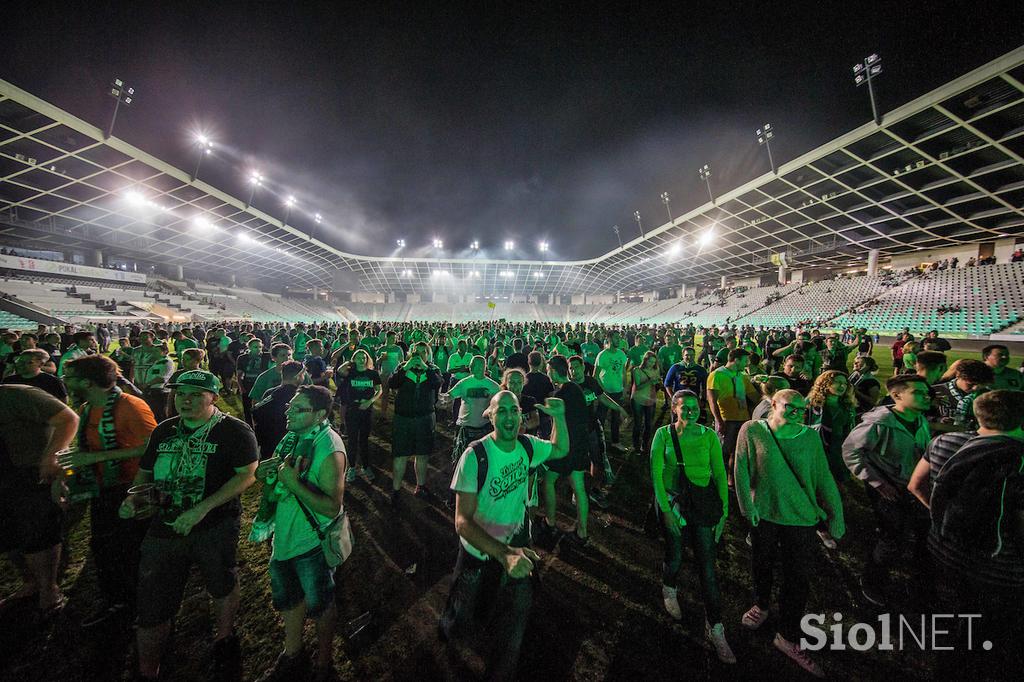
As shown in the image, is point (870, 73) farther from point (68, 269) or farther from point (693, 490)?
point (68, 269)

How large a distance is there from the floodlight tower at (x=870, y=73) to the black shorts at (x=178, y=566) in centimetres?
3406

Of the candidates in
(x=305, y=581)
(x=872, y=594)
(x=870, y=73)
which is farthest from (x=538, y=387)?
(x=870, y=73)

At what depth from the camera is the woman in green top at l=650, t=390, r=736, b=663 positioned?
2.75m

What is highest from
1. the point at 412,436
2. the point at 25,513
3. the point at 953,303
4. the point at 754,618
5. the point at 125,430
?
the point at 953,303

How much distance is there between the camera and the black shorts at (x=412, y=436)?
470 cm

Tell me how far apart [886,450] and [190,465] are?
17.6 feet

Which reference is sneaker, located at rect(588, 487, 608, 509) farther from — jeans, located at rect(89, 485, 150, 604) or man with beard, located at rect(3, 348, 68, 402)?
man with beard, located at rect(3, 348, 68, 402)

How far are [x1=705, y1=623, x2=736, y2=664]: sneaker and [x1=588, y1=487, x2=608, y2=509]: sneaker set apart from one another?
6.60 ft

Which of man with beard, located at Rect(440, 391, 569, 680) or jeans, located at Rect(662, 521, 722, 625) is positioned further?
jeans, located at Rect(662, 521, 722, 625)

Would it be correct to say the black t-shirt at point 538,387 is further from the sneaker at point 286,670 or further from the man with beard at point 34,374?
the man with beard at point 34,374

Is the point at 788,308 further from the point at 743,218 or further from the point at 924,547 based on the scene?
the point at 924,547

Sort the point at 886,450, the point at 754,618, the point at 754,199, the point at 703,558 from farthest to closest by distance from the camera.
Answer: the point at 754,199 < the point at 886,450 < the point at 754,618 < the point at 703,558

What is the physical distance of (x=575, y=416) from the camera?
3922mm

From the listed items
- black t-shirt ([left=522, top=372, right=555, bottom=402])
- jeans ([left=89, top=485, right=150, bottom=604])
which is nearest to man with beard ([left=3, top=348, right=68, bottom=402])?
jeans ([left=89, top=485, right=150, bottom=604])
